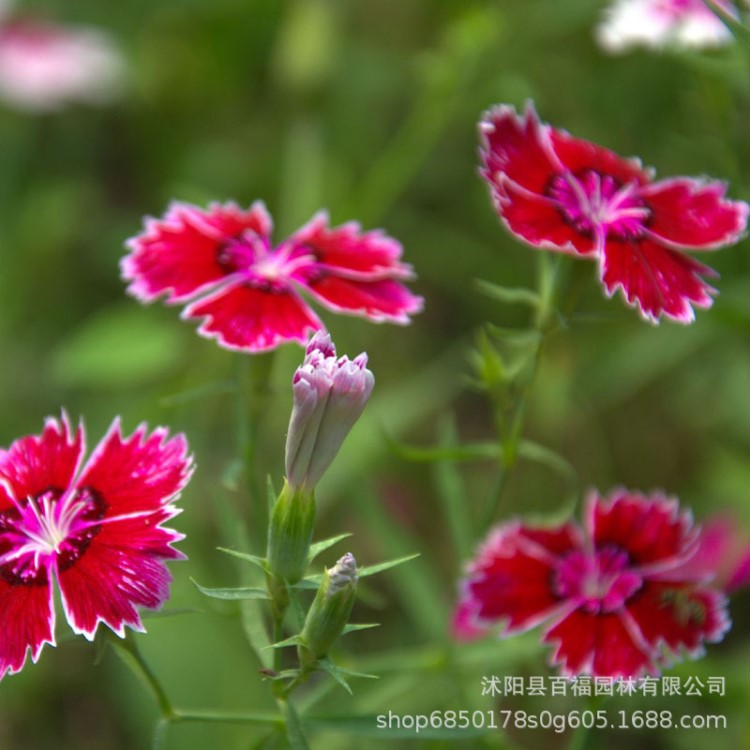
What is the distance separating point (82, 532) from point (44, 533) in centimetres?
4

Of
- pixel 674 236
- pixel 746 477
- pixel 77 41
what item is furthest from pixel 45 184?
pixel 674 236

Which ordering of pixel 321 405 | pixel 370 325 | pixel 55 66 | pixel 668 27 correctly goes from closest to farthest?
pixel 321 405 < pixel 668 27 < pixel 370 325 < pixel 55 66

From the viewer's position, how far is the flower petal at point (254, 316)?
1223 mm

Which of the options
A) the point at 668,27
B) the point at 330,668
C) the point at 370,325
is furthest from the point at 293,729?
the point at 370,325

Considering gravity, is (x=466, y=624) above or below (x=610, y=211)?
below

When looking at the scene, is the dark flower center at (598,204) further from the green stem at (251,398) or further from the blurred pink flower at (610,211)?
the green stem at (251,398)

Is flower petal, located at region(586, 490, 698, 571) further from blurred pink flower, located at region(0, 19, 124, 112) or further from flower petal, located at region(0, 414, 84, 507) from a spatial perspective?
blurred pink flower, located at region(0, 19, 124, 112)

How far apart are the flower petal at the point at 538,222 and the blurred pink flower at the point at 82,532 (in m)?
0.42

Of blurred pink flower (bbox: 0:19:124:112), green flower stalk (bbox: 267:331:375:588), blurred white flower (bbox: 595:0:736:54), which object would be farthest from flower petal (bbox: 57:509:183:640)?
blurred pink flower (bbox: 0:19:124:112)

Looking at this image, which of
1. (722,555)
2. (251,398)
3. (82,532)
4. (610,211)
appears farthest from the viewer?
(722,555)

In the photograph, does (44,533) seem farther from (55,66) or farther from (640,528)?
(55,66)

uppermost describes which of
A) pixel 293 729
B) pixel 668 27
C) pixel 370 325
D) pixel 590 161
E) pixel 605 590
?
pixel 668 27

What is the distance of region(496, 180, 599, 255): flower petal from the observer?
3.76ft

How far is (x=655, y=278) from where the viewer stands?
46.4 inches
